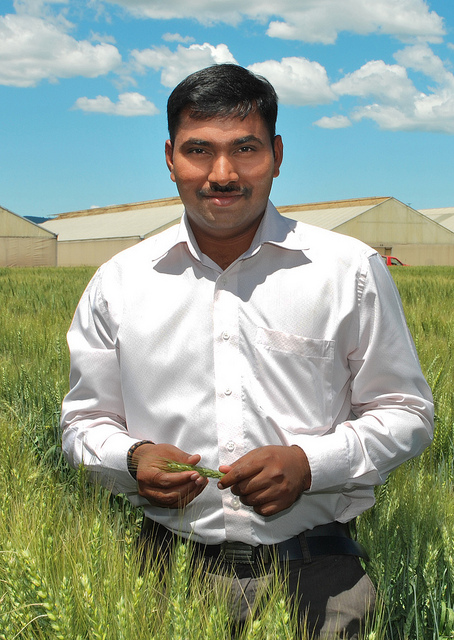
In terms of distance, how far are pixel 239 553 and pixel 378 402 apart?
1.45ft

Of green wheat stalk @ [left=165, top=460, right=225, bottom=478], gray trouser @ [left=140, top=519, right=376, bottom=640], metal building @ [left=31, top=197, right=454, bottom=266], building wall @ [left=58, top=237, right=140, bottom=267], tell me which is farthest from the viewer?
metal building @ [left=31, top=197, right=454, bottom=266]

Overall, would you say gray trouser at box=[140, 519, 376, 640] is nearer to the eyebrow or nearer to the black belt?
the black belt

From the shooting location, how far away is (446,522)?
1753 millimetres

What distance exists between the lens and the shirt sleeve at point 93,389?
1604mm

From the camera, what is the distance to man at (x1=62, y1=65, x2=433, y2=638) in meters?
1.48

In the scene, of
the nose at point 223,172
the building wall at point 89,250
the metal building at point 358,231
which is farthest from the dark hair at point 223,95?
the metal building at point 358,231

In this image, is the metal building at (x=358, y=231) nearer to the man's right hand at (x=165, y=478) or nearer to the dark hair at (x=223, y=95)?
the dark hair at (x=223, y=95)

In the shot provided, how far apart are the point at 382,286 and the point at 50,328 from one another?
124 inches

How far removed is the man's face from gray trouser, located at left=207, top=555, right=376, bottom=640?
75 centimetres

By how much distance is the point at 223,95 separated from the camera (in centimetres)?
155

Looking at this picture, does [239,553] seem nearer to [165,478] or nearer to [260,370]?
[165,478]

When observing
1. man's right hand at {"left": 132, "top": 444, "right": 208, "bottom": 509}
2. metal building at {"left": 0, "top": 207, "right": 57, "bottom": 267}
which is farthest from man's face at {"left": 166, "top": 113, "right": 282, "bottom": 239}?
metal building at {"left": 0, "top": 207, "right": 57, "bottom": 267}

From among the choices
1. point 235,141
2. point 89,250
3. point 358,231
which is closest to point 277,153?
point 235,141

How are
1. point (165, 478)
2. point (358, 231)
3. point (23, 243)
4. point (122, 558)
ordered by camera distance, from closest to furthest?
point (122, 558) → point (165, 478) → point (23, 243) → point (358, 231)
